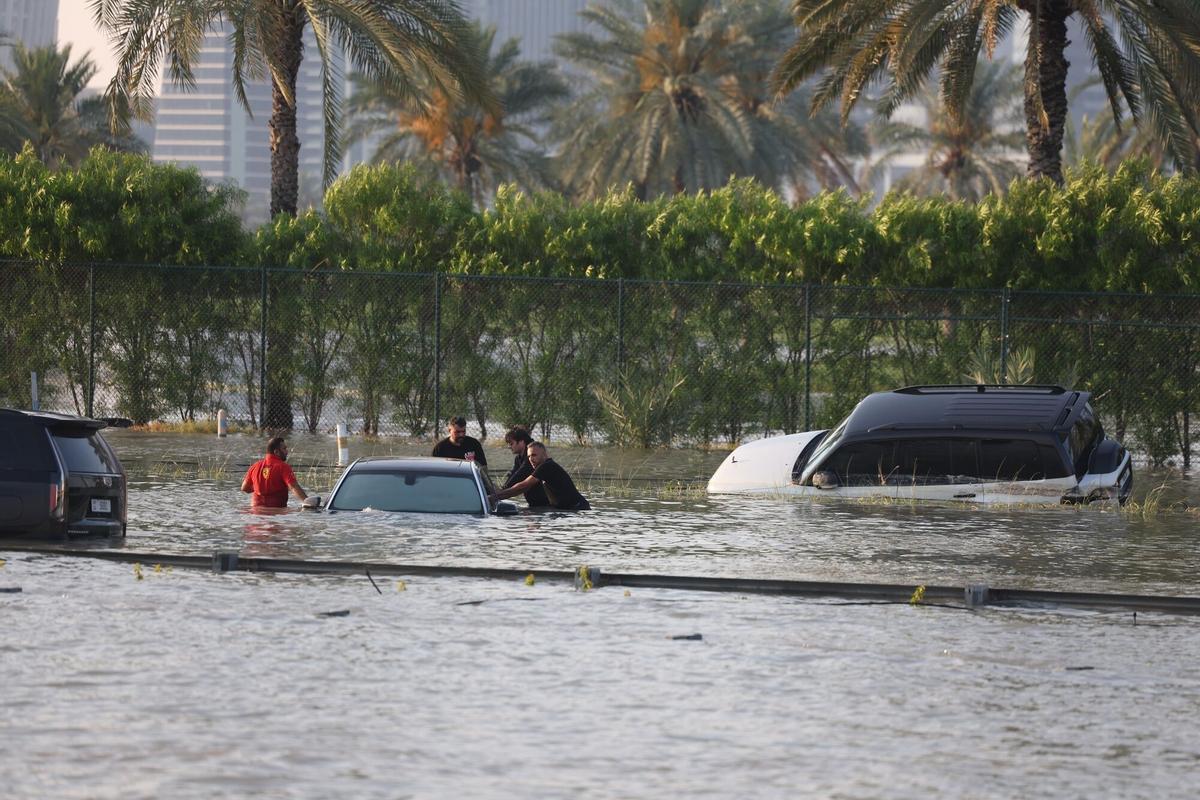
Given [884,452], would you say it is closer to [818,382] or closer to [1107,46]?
[818,382]

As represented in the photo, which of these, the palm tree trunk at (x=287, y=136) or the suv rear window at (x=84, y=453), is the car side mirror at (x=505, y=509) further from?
the palm tree trunk at (x=287, y=136)

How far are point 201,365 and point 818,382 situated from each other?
31.9 ft

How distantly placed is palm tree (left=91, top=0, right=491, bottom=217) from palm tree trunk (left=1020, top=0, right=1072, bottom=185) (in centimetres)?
924

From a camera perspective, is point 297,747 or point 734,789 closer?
point 734,789

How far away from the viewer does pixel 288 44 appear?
31.6 metres

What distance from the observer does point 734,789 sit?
791cm

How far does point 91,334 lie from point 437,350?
5.51 meters

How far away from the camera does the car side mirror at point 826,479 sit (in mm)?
19984

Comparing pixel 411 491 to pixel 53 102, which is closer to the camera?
pixel 411 491

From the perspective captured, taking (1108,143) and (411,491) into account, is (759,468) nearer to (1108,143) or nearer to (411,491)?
(411,491)

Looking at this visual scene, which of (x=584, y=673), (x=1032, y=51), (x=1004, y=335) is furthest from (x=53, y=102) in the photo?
(x=584, y=673)

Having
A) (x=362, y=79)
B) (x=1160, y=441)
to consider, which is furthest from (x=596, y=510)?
(x=362, y=79)

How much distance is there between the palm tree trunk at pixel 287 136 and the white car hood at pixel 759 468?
12496mm

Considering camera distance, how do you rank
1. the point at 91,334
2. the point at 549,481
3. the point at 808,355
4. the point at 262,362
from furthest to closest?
1. the point at 262,362
2. the point at 91,334
3. the point at 808,355
4. the point at 549,481
